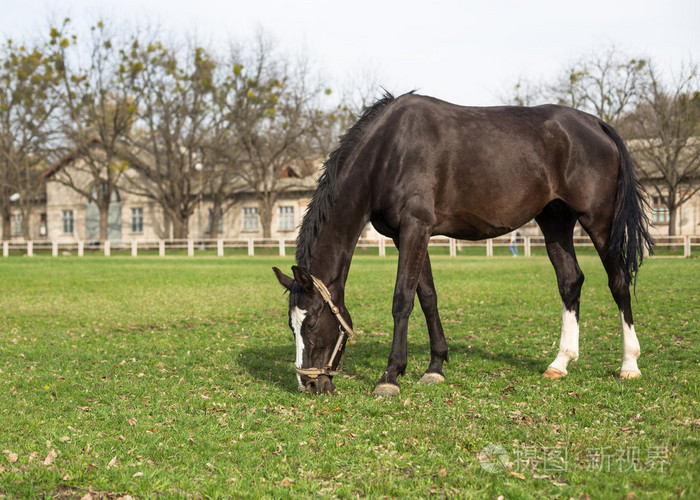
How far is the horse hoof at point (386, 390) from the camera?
5.13 meters

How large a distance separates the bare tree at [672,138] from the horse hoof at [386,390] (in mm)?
34218

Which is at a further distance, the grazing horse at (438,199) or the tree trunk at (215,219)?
the tree trunk at (215,219)

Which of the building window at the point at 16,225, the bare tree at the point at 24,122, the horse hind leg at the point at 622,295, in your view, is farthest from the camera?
the building window at the point at 16,225

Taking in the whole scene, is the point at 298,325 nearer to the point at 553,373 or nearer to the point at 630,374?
the point at 553,373

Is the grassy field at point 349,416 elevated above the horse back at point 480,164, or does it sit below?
below

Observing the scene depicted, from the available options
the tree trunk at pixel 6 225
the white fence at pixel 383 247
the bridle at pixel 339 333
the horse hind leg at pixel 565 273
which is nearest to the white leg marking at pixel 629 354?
the horse hind leg at pixel 565 273

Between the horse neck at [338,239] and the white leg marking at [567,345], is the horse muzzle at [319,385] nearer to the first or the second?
the horse neck at [338,239]

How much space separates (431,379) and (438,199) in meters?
1.65

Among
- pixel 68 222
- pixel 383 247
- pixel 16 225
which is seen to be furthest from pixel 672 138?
pixel 16 225

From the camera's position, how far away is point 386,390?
5156mm

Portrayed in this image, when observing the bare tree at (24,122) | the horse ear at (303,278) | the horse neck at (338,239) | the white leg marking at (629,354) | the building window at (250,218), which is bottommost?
the white leg marking at (629,354)

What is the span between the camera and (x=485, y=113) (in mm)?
5863

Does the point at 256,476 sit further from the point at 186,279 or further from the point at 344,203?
the point at 186,279

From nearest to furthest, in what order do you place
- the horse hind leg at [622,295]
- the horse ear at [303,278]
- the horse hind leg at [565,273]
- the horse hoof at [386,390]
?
the horse ear at [303,278], the horse hoof at [386,390], the horse hind leg at [622,295], the horse hind leg at [565,273]
